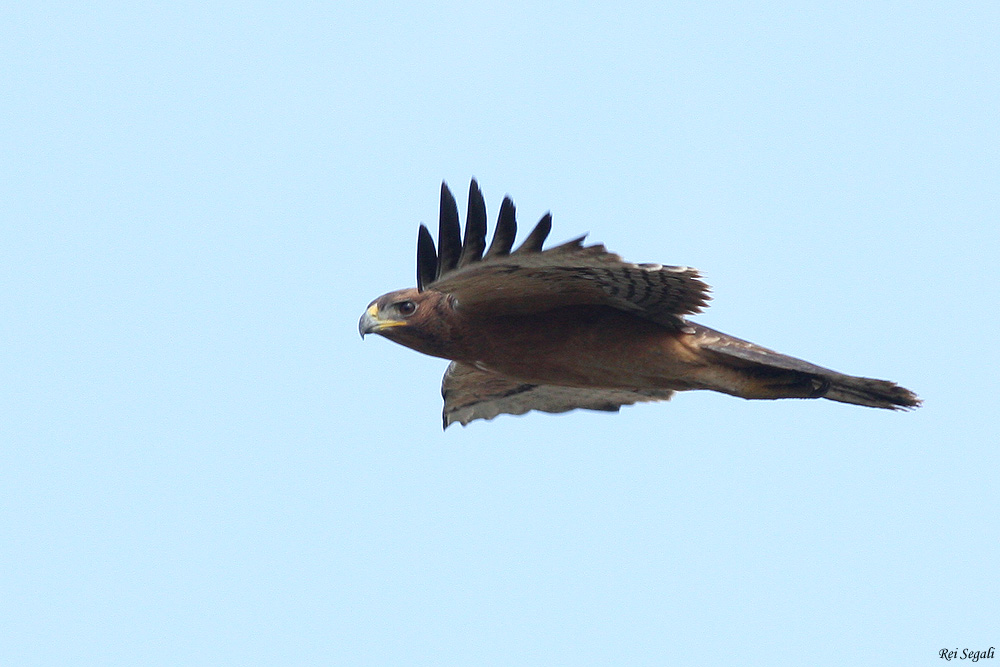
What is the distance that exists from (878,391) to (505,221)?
3.04m

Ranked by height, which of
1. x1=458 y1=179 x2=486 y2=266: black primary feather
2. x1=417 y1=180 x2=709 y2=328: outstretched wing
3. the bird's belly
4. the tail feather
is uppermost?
x1=458 y1=179 x2=486 y2=266: black primary feather

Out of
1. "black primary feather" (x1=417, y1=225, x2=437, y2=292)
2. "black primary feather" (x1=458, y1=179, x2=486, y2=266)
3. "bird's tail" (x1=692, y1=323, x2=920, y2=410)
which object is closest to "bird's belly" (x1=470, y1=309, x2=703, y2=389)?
"bird's tail" (x1=692, y1=323, x2=920, y2=410)

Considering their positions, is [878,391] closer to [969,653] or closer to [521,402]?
[969,653]

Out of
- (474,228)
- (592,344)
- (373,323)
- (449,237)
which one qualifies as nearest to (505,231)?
(474,228)

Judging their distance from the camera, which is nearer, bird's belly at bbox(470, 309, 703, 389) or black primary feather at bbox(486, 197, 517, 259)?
black primary feather at bbox(486, 197, 517, 259)

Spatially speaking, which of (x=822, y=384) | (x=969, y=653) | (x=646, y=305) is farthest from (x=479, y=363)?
(x=969, y=653)

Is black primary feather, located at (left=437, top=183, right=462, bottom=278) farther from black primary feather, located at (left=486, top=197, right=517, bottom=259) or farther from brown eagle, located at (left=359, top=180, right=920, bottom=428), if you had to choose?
brown eagle, located at (left=359, top=180, right=920, bottom=428)

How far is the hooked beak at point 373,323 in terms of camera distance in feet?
30.9

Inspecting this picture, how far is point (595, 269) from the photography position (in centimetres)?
859

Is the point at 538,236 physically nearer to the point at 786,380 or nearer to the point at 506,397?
the point at 786,380

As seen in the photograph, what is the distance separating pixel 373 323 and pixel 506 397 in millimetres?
2010

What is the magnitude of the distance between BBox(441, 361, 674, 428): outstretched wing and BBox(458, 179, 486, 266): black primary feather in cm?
261

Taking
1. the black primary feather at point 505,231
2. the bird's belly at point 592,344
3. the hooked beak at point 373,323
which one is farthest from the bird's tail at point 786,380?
the hooked beak at point 373,323

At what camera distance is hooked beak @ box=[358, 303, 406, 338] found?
943cm
